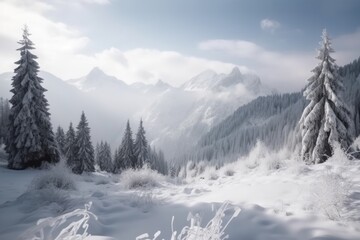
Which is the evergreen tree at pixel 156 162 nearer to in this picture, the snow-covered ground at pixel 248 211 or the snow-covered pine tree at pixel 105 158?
the snow-covered pine tree at pixel 105 158

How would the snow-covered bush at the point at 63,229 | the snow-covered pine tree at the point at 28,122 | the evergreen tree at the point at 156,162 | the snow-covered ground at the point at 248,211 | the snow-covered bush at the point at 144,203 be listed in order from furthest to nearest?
the evergreen tree at the point at 156,162 → the snow-covered pine tree at the point at 28,122 → the snow-covered bush at the point at 144,203 → the snow-covered ground at the point at 248,211 → the snow-covered bush at the point at 63,229

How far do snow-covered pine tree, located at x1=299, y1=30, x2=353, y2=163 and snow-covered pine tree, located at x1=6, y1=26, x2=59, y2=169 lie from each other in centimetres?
2198

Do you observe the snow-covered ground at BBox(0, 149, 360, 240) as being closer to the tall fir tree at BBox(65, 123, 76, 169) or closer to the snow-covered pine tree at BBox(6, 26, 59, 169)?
the snow-covered pine tree at BBox(6, 26, 59, 169)

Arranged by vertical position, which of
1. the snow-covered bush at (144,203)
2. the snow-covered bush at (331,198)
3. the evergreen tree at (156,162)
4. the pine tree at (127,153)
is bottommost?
the evergreen tree at (156,162)

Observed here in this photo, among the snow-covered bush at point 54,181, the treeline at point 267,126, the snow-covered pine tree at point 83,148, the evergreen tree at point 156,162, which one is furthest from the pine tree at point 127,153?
the snow-covered bush at point 54,181

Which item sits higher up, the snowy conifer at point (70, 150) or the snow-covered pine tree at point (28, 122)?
the snow-covered pine tree at point (28, 122)

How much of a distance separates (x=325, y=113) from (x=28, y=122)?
24.2 m

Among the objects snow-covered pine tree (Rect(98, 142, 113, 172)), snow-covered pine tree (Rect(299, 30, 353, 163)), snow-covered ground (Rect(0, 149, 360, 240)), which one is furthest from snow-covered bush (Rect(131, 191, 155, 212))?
snow-covered pine tree (Rect(98, 142, 113, 172))

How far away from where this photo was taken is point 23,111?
20.3 m

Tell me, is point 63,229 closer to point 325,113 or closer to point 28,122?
point 325,113

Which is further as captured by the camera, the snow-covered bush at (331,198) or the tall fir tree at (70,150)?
the tall fir tree at (70,150)

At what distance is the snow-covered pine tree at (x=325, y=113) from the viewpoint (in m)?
17.7

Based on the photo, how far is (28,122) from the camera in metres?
20.3

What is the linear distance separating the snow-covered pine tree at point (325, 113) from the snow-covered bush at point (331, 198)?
49.4ft
